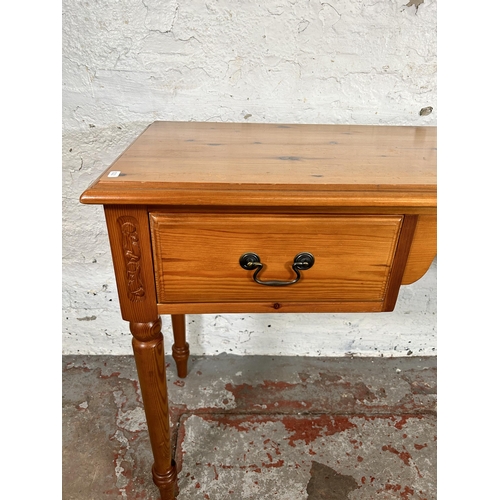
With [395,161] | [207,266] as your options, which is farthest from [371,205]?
[207,266]

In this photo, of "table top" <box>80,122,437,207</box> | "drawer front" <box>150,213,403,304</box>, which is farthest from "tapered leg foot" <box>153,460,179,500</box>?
"table top" <box>80,122,437,207</box>

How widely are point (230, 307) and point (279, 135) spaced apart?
49 centimetres

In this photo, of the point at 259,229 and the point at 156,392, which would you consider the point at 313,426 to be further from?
the point at 259,229

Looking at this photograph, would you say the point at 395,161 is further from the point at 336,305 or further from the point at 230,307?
the point at 230,307

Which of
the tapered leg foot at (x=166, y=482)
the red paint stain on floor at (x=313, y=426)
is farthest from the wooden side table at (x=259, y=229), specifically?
the red paint stain on floor at (x=313, y=426)

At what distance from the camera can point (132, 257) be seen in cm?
76

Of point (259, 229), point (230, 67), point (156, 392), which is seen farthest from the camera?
point (230, 67)

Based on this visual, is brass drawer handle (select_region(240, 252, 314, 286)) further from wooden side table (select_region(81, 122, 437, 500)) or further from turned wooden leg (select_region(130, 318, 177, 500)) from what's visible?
turned wooden leg (select_region(130, 318, 177, 500))

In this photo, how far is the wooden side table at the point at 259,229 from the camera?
70 centimetres

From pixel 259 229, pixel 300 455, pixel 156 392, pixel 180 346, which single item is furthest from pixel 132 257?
pixel 300 455

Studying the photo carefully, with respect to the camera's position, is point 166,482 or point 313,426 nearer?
point 166,482

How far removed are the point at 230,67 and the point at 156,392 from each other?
0.95 metres

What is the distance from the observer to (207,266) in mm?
784

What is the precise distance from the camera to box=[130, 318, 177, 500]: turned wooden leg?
858mm
